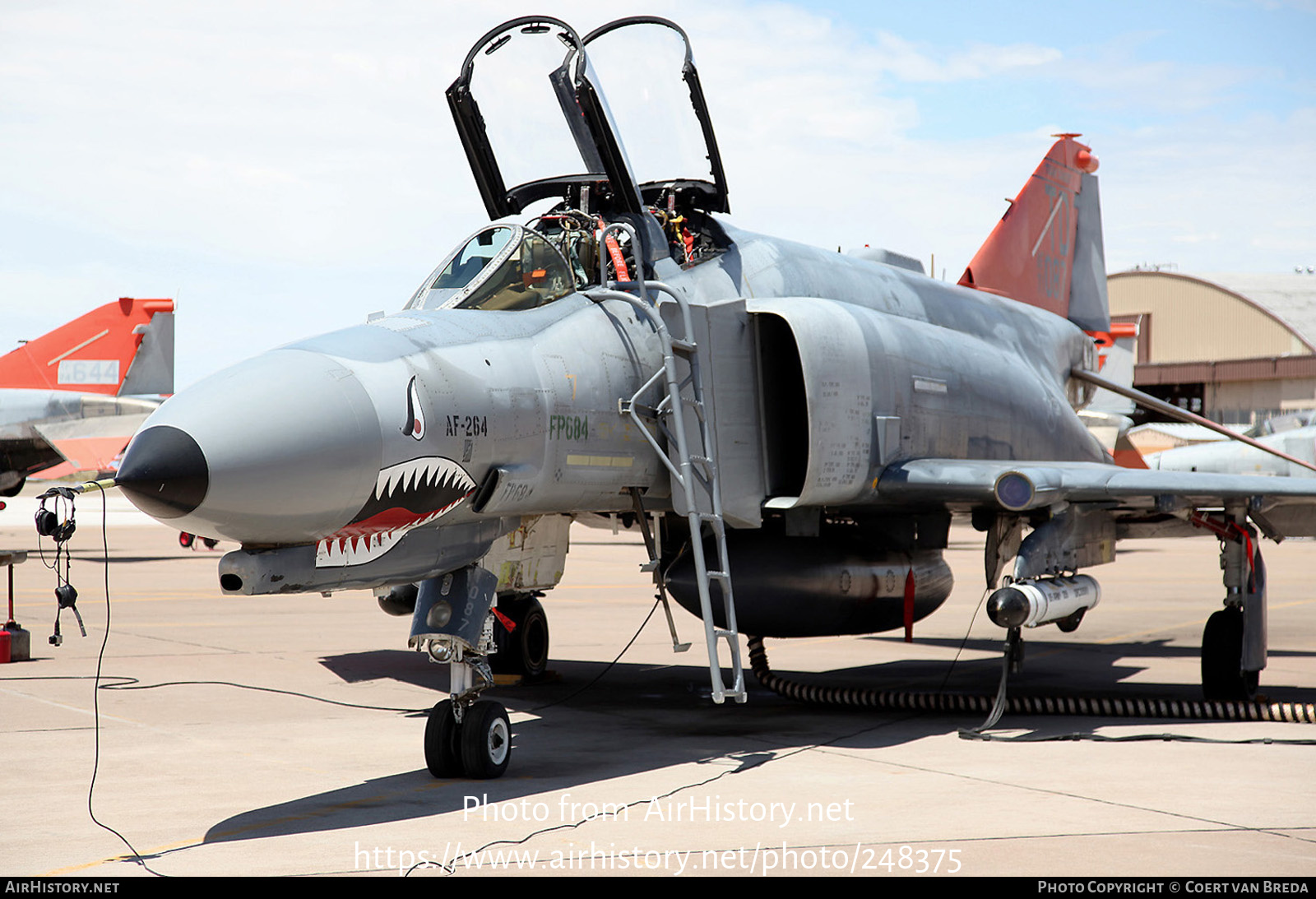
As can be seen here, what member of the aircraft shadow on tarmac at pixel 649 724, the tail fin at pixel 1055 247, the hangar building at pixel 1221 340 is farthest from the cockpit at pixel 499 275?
the hangar building at pixel 1221 340

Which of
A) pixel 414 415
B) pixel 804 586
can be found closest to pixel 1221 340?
pixel 804 586

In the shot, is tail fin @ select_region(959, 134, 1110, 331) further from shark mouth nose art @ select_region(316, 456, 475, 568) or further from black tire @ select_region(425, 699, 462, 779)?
black tire @ select_region(425, 699, 462, 779)

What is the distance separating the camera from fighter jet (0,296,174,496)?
2466cm

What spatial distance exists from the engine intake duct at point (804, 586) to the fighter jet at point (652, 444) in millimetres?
24

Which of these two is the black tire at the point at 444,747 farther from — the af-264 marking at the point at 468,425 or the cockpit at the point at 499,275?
the cockpit at the point at 499,275

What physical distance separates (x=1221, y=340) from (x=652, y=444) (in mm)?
56796

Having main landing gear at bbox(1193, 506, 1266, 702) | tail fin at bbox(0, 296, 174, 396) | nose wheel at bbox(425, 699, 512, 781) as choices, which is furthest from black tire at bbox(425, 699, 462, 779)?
tail fin at bbox(0, 296, 174, 396)

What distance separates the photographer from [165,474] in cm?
502

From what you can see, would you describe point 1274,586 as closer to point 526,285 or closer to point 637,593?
point 637,593

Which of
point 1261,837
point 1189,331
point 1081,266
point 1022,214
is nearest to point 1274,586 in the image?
point 1081,266

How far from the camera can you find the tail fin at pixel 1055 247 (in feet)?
42.2

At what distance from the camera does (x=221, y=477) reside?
5137 mm

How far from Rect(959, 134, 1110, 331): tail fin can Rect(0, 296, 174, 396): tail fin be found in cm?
1926

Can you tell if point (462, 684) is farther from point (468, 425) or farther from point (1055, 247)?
point (1055, 247)
